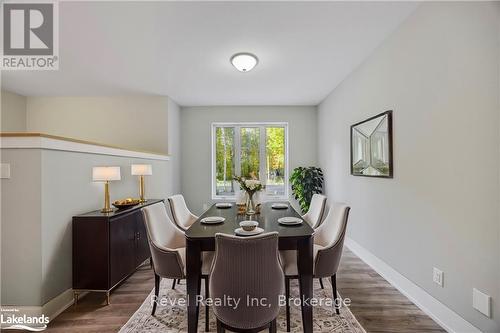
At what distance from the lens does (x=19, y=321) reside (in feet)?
6.61

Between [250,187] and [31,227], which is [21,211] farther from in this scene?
[250,187]

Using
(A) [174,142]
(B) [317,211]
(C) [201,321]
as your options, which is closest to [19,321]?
(C) [201,321]

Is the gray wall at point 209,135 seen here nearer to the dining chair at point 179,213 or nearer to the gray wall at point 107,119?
the gray wall at point 107,119

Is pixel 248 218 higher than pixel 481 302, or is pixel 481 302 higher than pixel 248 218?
pixel 248 218

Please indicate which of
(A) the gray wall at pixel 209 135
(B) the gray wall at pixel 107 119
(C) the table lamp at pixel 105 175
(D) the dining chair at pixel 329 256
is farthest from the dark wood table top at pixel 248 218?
(A) the gray wall at pixel 209 135

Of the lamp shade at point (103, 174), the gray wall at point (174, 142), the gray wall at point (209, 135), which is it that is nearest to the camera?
the lamp shade at point (103, 174)

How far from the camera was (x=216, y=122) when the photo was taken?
5.60 m

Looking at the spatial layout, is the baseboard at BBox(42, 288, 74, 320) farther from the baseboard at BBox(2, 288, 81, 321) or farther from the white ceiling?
the white ceiling

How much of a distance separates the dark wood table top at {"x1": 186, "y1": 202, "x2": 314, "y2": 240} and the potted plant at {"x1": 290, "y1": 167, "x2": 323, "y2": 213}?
2.23 meters

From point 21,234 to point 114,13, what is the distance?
2.07m

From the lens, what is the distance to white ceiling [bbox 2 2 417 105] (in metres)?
2.22

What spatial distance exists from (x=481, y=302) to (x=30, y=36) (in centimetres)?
463

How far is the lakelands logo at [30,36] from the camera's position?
2204mm

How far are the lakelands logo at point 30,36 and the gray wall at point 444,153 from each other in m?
3.23
